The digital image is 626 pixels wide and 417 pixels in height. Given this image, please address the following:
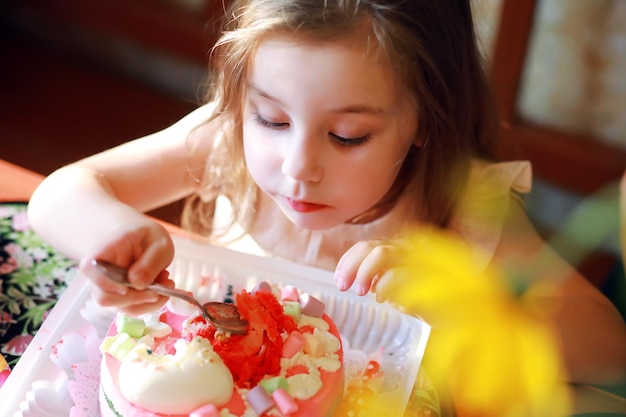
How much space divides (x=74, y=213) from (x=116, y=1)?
1.25m

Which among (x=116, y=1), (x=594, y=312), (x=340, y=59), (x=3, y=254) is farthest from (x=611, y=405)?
(x=116, y=1)

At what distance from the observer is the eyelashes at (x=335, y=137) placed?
2.77 feet

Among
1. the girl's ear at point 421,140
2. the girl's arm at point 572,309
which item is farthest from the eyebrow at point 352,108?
the girl's arm at point 572,309

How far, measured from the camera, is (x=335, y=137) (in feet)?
2.76

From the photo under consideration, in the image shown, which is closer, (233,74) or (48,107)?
(233,74)

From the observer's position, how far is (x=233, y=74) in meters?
0.91

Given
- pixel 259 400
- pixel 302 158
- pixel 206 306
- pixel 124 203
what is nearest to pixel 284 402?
pixel 259 400

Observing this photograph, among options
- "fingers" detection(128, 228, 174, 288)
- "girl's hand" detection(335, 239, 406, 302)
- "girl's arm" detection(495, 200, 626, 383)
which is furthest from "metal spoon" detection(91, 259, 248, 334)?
"girl's arm" detection(495, 200, 626, 383)

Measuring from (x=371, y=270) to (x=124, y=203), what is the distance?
32cm

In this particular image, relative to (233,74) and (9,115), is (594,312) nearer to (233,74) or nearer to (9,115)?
(233,74)

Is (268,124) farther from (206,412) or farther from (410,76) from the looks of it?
(206,412)

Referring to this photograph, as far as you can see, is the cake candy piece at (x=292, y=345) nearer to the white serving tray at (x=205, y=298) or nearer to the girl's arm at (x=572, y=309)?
the white serving tray at (x=205, y=298)

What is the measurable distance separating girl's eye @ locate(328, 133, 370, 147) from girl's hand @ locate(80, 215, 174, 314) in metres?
0.20

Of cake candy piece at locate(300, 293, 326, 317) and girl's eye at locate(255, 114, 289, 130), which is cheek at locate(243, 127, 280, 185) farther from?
cake candy piece at locate(300, 293, 326, 317)
